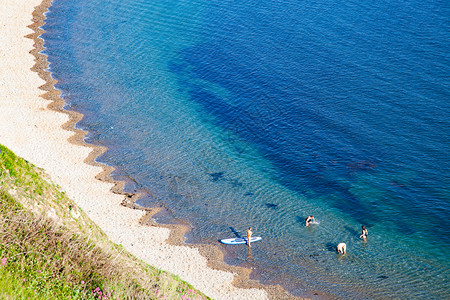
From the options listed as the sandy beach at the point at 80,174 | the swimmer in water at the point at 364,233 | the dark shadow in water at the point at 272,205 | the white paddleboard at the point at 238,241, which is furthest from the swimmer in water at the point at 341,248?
the dark shadow in water at the point at 272,205

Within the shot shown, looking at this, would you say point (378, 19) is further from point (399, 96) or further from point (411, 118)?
point (411, 118)

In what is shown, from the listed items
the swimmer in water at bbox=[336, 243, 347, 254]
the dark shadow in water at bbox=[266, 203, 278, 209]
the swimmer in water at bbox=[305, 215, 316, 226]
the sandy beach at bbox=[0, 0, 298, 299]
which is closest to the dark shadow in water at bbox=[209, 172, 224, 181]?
the dark shadow in water at bbox=[266, 203, 278, 209]

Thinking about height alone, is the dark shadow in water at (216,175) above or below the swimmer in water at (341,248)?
below

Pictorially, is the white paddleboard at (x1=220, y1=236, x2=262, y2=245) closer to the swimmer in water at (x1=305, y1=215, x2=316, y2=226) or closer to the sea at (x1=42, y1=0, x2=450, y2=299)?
the sea at (x1=42, y1=0, x2=450, y2=299)

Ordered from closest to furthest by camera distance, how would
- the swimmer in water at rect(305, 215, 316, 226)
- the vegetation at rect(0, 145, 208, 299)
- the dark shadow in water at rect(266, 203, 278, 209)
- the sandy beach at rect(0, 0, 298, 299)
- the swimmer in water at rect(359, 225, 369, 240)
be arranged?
the vegetation at rect(0, 145, 208, 299), the sandy beach at rect(0, 0, 298, 299), the swimmer in water at rect(359, 225, 369, 240), the swimmer in water at rect(305, 215, 316, 226), the dark shadow in water at rect(266, 203, 278, 209)

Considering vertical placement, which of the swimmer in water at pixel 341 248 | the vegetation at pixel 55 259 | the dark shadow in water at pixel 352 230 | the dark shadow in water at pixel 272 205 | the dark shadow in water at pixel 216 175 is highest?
the vegetation at pixel 55 259

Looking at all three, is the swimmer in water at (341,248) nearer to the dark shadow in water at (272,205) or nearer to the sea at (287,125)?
the sea at (287,125)
